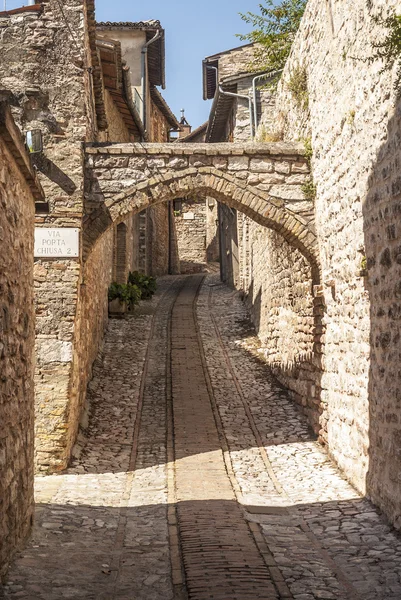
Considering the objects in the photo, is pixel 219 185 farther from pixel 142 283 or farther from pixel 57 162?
pixel 142 283

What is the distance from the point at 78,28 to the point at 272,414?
582cm

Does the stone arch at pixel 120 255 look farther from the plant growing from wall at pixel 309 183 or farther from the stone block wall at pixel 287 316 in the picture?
the plant growing from wall at pixel 309 183

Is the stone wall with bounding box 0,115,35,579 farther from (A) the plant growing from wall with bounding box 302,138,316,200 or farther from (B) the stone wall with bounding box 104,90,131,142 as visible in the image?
(B) the stone wall with bounding box 104,90,131,142

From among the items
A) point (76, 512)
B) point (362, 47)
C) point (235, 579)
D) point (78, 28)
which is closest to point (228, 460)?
point (76, 512)

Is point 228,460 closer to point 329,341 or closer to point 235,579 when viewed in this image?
point 329,341

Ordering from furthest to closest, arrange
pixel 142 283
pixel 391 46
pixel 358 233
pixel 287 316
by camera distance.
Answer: pixel 142 283 → pixel 287 316 → pixel 358 233 → pixel 391 46

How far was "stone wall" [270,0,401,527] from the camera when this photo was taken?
18.2ft

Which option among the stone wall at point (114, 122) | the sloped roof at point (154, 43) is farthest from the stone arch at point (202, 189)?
the sloped roof at point (154, 43)

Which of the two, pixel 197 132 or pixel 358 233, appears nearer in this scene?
pixel 358 233

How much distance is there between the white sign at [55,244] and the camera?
853cm

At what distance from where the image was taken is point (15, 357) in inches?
190

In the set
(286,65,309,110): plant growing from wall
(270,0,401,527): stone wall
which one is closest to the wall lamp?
(270,0,401,527): stone wall

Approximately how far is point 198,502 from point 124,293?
29.4 feet

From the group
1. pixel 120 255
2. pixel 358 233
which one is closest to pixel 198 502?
pixel 358 233
